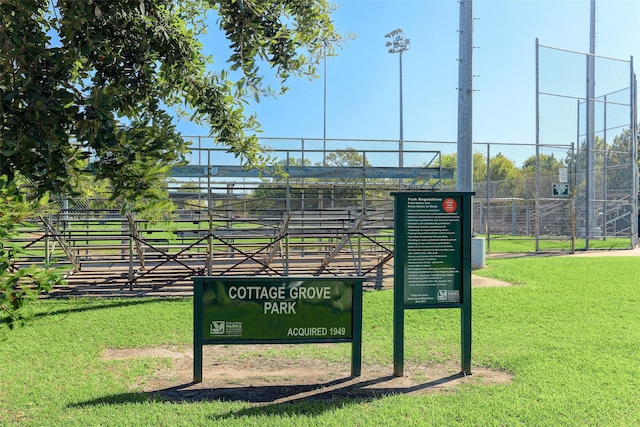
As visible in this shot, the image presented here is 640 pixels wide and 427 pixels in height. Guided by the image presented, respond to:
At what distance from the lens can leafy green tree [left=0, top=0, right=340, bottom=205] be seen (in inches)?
100

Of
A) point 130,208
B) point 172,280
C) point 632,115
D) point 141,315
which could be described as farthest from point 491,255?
point 130,208

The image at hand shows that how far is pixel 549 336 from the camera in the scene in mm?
6391

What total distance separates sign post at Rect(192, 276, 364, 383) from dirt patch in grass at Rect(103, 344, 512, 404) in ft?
0.72

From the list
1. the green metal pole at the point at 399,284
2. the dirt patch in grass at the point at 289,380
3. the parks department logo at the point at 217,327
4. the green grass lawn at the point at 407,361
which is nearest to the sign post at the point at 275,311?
the parks department logo at the point at 217,327

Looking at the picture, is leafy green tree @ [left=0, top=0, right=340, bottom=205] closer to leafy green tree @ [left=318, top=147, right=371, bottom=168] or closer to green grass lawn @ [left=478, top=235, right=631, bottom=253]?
leafy green tree @ [left=318, top=147, right=371, bottom=168]

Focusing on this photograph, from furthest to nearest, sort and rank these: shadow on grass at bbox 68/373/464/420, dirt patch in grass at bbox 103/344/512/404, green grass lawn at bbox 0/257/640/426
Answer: dirt patch in grass at bbox 103/344/512/404, shadow on grass at bbox 68/373/464/420, green grass lawn at bbox 0/257/640/426

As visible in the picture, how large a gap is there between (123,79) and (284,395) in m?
2.83

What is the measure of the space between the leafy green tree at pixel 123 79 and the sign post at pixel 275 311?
153 centimetres

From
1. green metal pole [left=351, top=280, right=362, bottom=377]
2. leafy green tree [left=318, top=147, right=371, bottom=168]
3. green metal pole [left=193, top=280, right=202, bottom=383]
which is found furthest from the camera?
leafy green tree [left=318, top=147, right=371, bottom=168]

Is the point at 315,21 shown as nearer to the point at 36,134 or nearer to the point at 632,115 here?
the point at 36,134

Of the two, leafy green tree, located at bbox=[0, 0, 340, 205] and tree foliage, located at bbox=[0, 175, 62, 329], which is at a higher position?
leafy green tree, located at bbox=[0, 0, 340, 205]

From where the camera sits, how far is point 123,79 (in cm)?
330

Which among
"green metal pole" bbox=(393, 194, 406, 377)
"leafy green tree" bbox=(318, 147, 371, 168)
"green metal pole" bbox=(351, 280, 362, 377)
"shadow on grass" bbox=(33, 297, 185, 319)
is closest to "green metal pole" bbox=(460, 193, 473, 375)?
"green metal pole" bbox=(393, 194, 406, 377)

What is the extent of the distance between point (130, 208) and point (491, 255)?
16.2 meters
